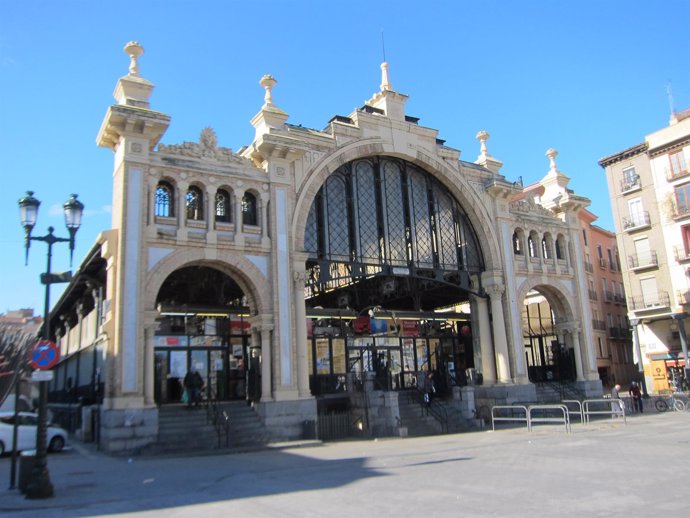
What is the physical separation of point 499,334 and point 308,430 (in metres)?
11.5

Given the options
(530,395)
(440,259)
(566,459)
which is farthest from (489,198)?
(566,459)

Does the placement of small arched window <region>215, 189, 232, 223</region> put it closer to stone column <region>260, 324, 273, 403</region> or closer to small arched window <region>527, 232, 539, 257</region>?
stone column <region>260, 324, 273, 403</region>

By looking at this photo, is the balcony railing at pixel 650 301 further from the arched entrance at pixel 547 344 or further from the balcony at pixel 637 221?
the arched entrance at pixel 547 344

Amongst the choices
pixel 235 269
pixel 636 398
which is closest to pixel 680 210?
pixel 636 398

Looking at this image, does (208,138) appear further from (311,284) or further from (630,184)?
(630,184)

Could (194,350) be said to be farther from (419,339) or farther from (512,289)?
(512,289)

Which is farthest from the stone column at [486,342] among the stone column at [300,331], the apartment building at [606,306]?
the apartment building at [606,306]

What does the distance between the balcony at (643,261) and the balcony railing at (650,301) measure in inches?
74.0

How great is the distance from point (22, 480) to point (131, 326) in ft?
26.2

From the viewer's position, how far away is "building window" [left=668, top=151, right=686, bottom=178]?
127 feet

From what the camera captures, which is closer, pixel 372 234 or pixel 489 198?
pixel 372 234

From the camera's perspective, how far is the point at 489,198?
97.6ft

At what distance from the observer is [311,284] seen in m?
23.9

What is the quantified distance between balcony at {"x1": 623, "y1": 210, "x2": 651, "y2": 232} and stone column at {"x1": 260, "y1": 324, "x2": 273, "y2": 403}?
2973 cm
